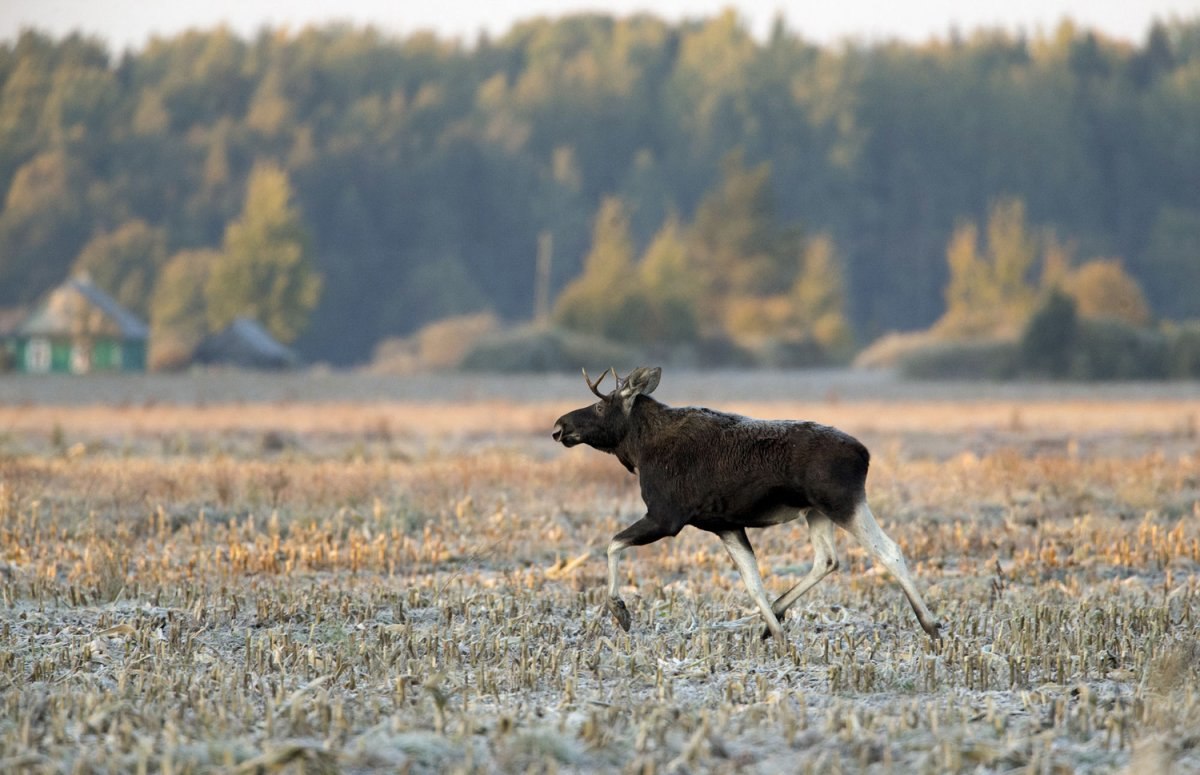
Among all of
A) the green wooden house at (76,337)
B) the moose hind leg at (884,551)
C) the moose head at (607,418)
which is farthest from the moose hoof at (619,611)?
the green wooden house at (76,337)

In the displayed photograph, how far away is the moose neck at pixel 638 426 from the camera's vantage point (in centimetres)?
923

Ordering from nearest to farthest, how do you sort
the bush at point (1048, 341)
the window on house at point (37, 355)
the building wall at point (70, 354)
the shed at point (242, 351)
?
the bush at point (1048, 341) < the shed at point (242, 351) < the building wall at point (70, 354) < the window on house at point (37, 355)

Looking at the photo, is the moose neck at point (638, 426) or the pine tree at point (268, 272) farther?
the pine tree at point (268, 272)

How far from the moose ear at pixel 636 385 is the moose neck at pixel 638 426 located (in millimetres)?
48

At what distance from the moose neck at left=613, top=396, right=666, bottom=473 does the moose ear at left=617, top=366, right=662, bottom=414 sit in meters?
0.05

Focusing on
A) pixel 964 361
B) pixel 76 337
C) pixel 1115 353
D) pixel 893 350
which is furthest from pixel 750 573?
pixel 76 337

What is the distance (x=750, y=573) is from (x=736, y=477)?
0.55m

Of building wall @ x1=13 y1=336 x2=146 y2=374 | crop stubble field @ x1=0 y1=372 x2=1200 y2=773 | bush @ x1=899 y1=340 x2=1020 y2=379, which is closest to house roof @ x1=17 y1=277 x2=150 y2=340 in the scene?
building wall @ x1=13 y1=336 x2=146 y2=374

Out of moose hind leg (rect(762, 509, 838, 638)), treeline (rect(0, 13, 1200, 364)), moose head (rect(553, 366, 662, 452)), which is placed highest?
treeline (rect(0, 13, 1200, 364))

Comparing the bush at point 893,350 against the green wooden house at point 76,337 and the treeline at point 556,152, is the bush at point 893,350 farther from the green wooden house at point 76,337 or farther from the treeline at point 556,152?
the green wooden house at point 76,337

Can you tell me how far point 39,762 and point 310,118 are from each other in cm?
10931

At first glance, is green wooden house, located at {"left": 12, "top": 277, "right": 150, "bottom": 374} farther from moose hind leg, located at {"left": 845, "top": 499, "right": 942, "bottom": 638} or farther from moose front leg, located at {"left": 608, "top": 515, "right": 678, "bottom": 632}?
moose hind leg, located at {"left": 845, "top": 499, "right": 942, "bottom": 638}

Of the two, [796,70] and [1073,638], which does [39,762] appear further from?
[796,70]

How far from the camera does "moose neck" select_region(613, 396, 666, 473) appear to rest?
923 cm
